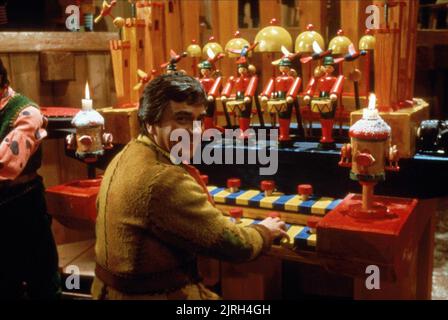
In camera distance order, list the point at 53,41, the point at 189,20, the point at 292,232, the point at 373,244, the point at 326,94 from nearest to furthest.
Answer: the point at 373,244
the point at 292,232
the point at 326,94
the point at 189,20
the point at 53,41

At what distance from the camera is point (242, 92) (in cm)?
253

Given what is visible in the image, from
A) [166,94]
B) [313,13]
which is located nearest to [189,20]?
[313,13]

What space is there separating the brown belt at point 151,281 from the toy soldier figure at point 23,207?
937 mm

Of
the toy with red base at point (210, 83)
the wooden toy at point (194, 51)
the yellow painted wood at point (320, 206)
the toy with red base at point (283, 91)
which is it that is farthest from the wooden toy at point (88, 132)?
the yellow painted wood at point (320, 206)

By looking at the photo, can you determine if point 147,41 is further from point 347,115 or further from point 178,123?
point 178,123

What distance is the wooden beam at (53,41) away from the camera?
10.2ft

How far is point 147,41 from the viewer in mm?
2881

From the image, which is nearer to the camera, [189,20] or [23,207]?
[23,207]

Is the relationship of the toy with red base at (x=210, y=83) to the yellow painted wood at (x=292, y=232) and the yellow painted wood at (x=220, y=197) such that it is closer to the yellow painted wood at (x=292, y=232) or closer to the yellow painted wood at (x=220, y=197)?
the yellow painted wood at (x=220, y=197)

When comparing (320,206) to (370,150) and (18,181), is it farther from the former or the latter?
(18,181)

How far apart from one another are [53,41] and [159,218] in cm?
238

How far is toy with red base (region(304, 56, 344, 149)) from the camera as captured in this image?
226 cm
